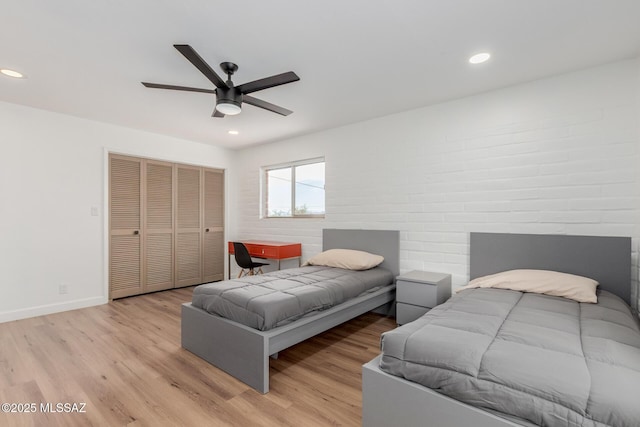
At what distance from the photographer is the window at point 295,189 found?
15.0ft

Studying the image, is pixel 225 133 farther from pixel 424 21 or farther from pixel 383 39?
pixel 424 21

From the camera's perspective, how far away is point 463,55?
237 centimetres

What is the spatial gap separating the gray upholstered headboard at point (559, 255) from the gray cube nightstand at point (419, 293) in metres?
0.36

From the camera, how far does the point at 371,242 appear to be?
151 inches

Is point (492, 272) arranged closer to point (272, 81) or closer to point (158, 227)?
point (272, 81)

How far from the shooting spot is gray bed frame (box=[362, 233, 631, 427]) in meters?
1.30

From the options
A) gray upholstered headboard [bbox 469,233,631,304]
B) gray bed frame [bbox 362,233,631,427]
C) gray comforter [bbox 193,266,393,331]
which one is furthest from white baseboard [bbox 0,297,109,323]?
gray upholstered headboard [bbox 469,233,631,304]

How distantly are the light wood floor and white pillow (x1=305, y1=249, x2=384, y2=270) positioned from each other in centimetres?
68

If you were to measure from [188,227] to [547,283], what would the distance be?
4834 millimetres

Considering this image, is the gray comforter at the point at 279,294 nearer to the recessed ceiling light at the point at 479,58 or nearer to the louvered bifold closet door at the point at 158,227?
the recessed ceiling light at the point at 479,58

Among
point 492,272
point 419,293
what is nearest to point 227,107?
point 419,293

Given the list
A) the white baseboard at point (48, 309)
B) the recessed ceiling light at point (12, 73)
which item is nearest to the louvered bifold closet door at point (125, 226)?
the white baseboard at point (48, 309)

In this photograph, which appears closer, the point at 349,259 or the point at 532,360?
the point at 532,360

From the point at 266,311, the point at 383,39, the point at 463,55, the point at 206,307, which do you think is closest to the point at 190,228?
the point at 206,307
